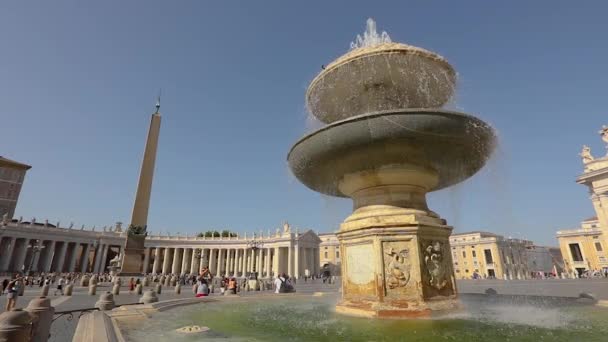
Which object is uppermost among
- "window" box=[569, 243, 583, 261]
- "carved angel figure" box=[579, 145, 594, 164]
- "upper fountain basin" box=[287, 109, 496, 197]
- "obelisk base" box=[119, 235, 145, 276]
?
"carved angel figure" box=[579, 145, 594, 164]

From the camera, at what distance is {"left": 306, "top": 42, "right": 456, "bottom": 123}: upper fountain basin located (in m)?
7.19

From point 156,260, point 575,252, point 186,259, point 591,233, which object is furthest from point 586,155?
point 156,260

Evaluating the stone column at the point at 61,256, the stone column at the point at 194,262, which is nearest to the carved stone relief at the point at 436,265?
the stone column at the point at 194,262

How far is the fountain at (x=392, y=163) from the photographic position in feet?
20.1

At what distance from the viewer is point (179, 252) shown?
264 feet

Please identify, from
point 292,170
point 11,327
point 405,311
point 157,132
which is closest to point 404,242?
point 405,311

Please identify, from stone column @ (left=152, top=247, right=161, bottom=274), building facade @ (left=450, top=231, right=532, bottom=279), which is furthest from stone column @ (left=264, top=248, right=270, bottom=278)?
building facade @ (left=450, top=231, right=532, bottom=279)

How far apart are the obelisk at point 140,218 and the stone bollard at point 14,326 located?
990 inches

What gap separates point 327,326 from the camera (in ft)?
17.6

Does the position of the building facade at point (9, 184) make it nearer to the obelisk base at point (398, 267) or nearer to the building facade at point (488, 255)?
the obelisk base at point (398, 267)

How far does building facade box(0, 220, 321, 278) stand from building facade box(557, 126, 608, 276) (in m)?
53.9

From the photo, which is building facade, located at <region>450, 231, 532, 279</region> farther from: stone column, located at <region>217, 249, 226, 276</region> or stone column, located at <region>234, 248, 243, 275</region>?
stone column, located at <region>217, 249, 226, 276</region>

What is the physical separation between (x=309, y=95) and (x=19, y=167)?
82.3 meters

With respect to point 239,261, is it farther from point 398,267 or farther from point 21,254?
point 398,267
